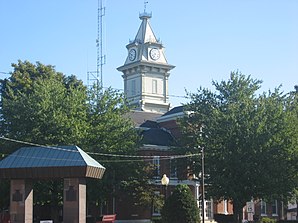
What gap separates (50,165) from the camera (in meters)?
37.0

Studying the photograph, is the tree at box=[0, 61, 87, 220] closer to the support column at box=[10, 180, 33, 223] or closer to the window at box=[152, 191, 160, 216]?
the support column at box=[10, 180, 33, 223]

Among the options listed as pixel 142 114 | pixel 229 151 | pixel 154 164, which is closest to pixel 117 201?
pixel 154 164

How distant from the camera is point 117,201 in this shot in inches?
2363

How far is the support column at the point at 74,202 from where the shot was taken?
36.9 meters

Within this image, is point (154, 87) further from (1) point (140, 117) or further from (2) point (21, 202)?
(2) point (21, 202)

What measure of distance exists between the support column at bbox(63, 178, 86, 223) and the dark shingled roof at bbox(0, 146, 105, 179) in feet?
2.10

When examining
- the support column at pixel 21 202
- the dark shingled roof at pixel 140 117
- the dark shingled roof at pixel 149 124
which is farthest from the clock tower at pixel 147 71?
the support column at pixel 21 202

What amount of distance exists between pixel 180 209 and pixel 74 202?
7966mm

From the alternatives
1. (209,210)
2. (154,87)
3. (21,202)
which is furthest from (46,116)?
(154,87)

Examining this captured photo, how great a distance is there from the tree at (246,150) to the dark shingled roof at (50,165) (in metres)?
15.3

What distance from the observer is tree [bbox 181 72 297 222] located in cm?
4991

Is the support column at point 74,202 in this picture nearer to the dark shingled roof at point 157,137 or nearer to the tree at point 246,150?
the tree at point 246,150

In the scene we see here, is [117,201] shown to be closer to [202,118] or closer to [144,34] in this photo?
[202,118]

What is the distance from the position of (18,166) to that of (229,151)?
1959cm
